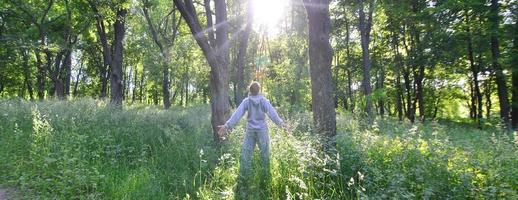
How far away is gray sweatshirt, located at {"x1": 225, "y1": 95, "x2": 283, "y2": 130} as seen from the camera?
736cm

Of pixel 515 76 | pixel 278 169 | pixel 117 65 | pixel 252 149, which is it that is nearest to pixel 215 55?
pixel 252 149

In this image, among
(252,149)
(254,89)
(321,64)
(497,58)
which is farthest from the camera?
(497,58)

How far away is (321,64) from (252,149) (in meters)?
2.47

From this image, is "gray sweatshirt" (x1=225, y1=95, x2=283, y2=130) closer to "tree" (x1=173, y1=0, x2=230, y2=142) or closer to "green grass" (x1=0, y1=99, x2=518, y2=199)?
"green grass" (x1=0, y1=99, x2=518, y2=199)

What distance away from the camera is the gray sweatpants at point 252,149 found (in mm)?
6225

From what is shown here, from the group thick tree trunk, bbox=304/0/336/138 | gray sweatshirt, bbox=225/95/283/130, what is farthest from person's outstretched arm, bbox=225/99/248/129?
thick tree trunk, bbox=304/0/336/138

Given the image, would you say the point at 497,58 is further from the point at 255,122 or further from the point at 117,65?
the point at 117,65

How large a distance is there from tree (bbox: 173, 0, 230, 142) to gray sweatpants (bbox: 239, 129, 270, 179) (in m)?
2.11

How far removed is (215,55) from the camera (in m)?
9.23

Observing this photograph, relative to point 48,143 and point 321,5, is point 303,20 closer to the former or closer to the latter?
point 321,5

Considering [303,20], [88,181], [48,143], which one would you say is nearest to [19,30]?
[303,20]

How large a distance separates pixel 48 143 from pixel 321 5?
6221 mm

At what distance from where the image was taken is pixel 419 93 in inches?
1045

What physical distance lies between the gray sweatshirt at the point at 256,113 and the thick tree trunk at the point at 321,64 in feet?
4.25
